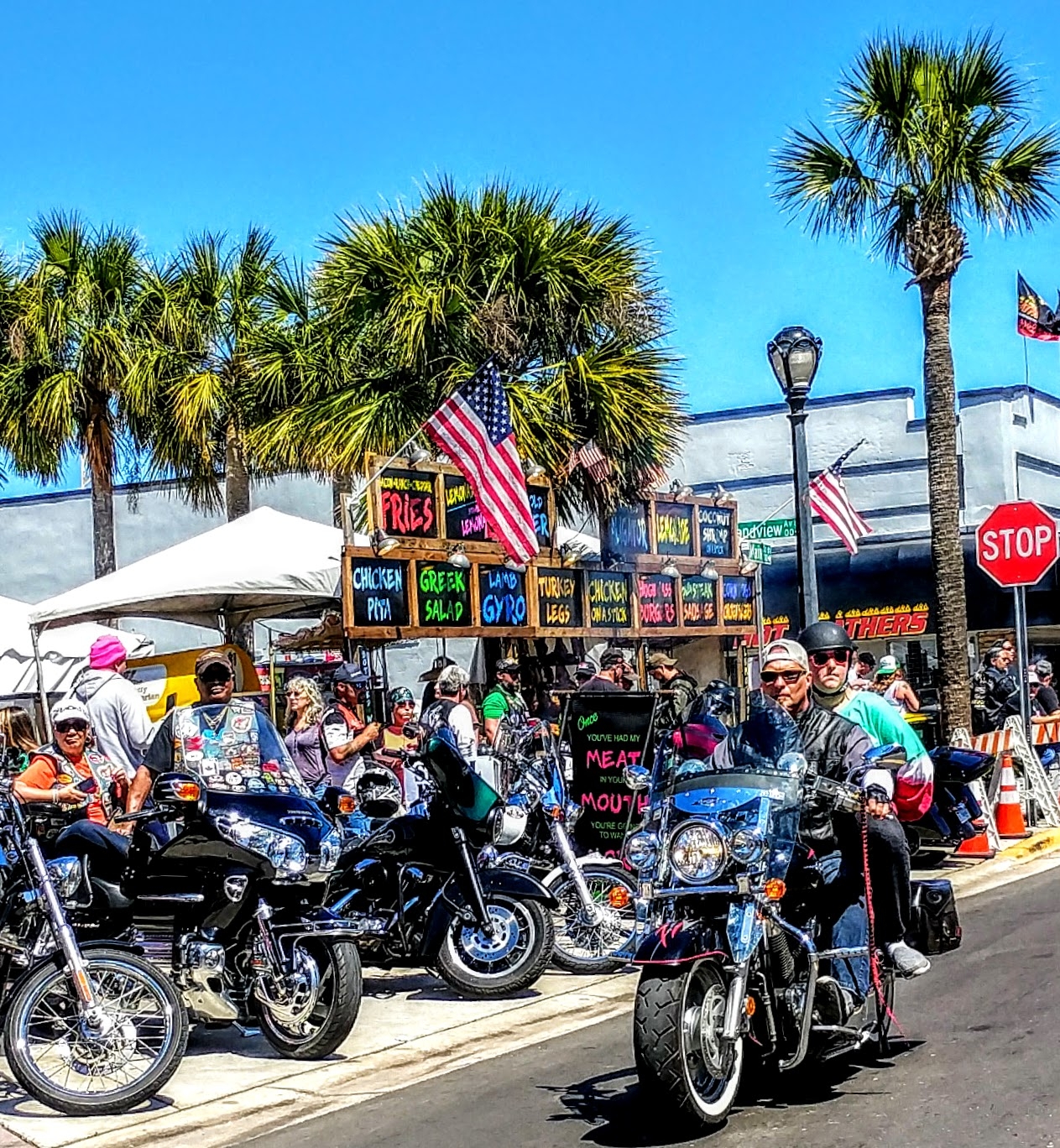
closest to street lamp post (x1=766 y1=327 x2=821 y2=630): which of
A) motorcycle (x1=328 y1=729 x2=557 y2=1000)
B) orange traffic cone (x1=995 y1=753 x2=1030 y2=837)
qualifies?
orange traffic cone (x1=995 y1=753 x2=1030 y2=837)

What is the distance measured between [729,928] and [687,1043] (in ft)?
1.39

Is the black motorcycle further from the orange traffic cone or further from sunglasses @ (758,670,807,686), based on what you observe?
the orange traffic cone

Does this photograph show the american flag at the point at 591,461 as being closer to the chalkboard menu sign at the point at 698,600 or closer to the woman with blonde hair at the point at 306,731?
the chalkboard menu sign at the point at 698,600

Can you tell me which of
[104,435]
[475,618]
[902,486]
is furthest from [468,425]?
[902,486]

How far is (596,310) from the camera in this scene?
58.2ft

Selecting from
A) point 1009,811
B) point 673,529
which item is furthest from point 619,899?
point 673,529

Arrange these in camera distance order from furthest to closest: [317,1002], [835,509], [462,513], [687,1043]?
[835,509] → [462,513] → [317,1002] → [687,1043]

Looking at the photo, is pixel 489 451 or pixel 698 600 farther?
pixel 698 600

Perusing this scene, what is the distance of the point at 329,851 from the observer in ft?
24.0

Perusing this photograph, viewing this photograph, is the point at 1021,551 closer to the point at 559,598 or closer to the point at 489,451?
the point at 559,598

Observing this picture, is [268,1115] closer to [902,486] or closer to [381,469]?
[381,469]

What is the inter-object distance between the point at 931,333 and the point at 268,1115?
13830mm

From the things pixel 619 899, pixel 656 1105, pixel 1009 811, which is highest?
pixel 619 899

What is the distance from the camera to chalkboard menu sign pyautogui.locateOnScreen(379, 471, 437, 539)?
14.4 m
